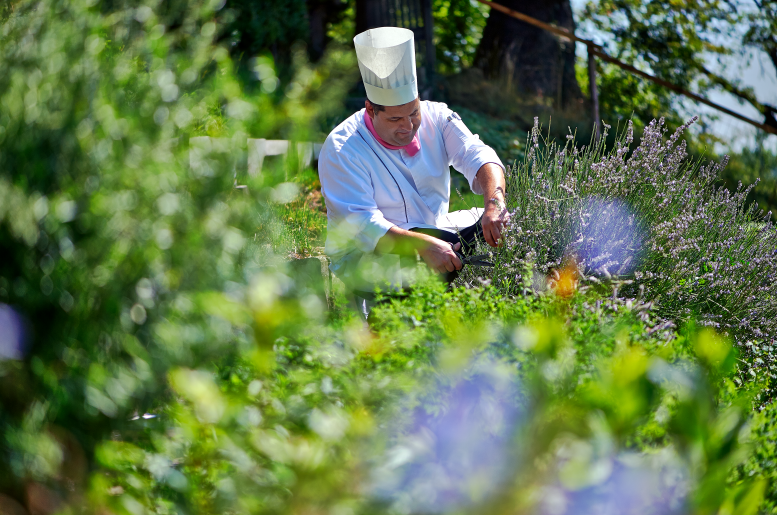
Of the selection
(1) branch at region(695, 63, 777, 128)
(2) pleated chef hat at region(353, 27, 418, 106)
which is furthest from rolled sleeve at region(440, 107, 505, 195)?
(1) branch at region(695, 63, 777, 128)

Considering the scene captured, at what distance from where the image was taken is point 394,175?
2.97 metres

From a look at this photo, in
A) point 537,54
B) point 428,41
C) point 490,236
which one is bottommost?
point 537,54

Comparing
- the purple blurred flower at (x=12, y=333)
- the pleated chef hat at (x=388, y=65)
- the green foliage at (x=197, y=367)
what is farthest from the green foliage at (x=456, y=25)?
the purple blurred flower at (x=12, y=333)

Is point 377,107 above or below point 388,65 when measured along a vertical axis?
below

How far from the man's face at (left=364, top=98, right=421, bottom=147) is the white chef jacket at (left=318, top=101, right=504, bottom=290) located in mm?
66

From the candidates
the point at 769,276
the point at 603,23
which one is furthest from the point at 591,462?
the point at 603,23

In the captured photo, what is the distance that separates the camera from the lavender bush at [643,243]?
100.0 inches

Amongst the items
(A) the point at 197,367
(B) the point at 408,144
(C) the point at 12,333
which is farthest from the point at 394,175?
(C) the point at 12,333

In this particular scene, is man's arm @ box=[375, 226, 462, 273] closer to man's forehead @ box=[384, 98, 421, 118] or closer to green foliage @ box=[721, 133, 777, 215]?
man's forehead @ box=[384, 98, 421, 118]

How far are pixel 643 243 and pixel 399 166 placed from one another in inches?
44.7

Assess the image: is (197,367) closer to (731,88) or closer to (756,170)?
(756,170)

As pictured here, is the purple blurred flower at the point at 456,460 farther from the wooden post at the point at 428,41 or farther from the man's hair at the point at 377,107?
the wooden post at the point at 428,41

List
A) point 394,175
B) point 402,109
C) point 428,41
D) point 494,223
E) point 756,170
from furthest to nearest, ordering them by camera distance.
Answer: point 428,41 → point 756,170 → point 394,175 → point 402,109 → point 494,223

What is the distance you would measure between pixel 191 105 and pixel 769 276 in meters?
2.71
